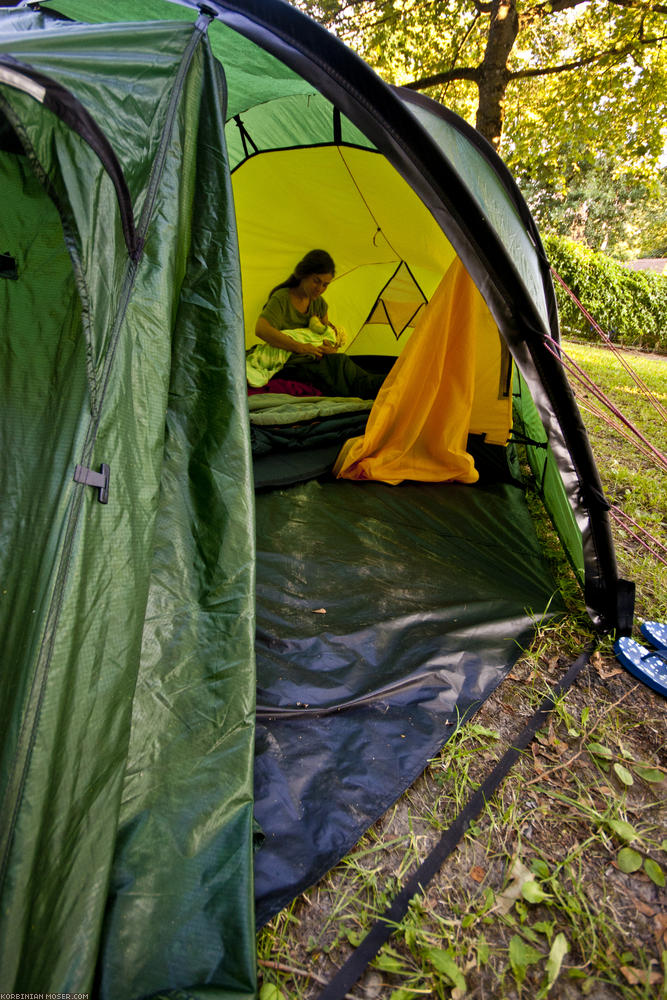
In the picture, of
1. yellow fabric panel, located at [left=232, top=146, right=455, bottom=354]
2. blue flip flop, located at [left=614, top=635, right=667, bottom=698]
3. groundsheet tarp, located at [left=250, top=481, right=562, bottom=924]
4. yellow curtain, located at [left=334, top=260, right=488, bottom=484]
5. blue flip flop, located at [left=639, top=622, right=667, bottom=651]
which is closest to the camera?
groundsheet tarp, located at [left=250, top=481, right=562, bottom=924]

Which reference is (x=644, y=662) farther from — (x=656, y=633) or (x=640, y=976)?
(x=640, y=976)

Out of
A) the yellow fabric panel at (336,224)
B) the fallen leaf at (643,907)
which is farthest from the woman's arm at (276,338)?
the fallen leaf at (643,907)

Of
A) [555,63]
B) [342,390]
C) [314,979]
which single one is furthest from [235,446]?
[555,63]

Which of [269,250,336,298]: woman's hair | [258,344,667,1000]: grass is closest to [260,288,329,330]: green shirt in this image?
[269,250,336,298]: woman's hair

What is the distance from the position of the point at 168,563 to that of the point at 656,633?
71.6 inches

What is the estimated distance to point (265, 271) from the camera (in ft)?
12.8

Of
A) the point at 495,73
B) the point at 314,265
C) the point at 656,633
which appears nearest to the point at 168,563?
the point at 656,633

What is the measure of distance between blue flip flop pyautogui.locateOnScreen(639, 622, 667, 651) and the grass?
241 mm

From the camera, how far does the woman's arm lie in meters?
3.61

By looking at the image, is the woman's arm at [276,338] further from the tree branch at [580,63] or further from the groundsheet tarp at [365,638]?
the tree branch at [580,63]

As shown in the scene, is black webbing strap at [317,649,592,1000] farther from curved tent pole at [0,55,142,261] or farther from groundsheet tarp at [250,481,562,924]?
curved tent pole at [0,55,142,261]

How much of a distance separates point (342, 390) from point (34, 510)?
305 centimetres

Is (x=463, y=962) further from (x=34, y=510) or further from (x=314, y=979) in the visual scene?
(x=34, y=510)

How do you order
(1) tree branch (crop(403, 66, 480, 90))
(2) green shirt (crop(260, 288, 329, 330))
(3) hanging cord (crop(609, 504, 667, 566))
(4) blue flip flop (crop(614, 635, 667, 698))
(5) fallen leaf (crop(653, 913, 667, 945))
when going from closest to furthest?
(5) fallen leaf (crop(653, 913, 667, 945))
(4) blue flip flop (crop(614, 635, 667, 698))
(3) hanging cord (crop(609, 504, 667, 566))
(2) green shirt (crop(260, 288, 329, 330))
(1) tree branch (crop(403, 66, 480, 90))
